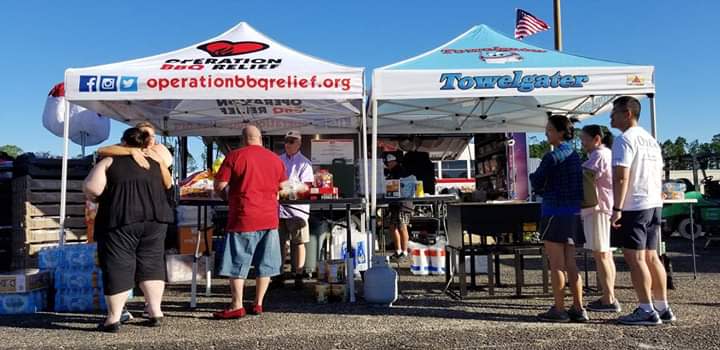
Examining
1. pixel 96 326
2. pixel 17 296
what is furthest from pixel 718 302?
pixel 17 296

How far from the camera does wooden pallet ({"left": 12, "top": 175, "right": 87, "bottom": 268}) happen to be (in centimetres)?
702

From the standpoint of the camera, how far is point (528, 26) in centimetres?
1248

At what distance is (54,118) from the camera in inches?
341

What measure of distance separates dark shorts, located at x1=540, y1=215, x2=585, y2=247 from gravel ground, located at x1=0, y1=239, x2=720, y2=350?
665 mm

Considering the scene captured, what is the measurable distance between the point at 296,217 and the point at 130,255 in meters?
1.99

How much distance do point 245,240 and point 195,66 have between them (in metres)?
2.06

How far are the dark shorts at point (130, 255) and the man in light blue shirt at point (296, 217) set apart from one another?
169 cm

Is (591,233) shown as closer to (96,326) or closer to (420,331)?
(420,331)

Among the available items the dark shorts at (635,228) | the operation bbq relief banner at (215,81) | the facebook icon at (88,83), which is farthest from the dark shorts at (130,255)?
the dark shorts at (635,228)

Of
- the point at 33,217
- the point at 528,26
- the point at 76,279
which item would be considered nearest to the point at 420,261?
the point at 76,279

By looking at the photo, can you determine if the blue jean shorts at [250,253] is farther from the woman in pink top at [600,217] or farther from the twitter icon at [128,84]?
the woman in pink top at [600,217]

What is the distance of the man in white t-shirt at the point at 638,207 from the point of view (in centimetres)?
407

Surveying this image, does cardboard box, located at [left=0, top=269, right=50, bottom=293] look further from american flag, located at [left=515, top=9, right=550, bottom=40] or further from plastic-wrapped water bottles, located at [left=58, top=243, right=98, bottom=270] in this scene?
american flag, located at [left=515, top=9, right=550, bottom=40]

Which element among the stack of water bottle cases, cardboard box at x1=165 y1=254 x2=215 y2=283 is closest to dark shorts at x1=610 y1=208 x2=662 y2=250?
cardboard box at x1=165 y1=254 x2=215 y2=283
